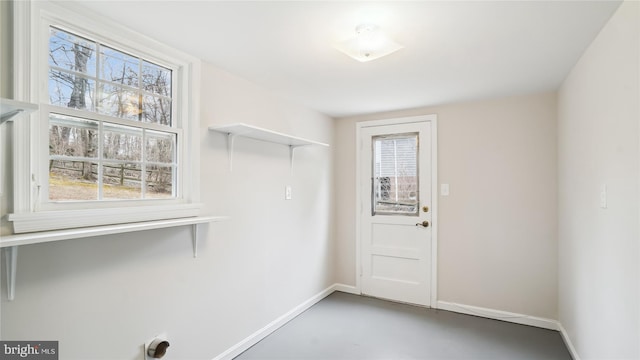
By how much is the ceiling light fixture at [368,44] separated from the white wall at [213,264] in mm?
1080

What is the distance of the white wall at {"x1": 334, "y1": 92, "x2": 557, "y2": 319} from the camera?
300 centimetres

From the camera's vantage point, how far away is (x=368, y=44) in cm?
184

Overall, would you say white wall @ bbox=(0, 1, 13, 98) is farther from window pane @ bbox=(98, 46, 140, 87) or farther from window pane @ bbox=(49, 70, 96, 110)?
window pane @ bbox=(98, 46, 140, 87)

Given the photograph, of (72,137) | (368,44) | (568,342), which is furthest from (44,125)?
(568,342)

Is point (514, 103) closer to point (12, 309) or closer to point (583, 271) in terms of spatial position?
point (583, 271)

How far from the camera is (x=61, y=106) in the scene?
1.61 meters

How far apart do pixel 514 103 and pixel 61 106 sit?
3533mm

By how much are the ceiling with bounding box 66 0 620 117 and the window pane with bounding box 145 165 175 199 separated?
791 millimetres

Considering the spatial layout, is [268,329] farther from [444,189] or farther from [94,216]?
[444,189]

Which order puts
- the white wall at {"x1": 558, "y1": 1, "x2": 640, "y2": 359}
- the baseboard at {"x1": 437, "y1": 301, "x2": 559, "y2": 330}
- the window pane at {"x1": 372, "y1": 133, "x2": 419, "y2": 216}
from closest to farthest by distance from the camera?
the white wall at {"x1": 558, "y1": 1, "x2": 640, "y2": 359} → the baseboard at {"x1": 437, "y1": 301, "x2": 559, "y2": 330} → the window pane at {"x1": 372, "y1": 133, "x2": 419, "y2": 216}

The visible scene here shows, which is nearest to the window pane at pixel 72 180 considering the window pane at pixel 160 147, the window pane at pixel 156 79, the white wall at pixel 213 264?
the white wall at pixel 213 264

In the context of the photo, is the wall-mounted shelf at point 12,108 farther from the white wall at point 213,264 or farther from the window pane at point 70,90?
the white wall at point 213,264

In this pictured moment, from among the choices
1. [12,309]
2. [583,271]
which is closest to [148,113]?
[12,309]

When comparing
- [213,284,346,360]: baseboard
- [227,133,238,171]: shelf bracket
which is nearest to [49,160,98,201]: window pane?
[227,133,238,171]: shelf bracket
